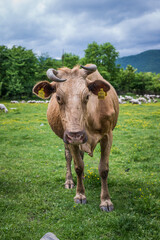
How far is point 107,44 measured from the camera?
190ft

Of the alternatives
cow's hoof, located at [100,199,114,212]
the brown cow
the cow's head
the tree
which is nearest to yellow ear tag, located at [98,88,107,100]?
the brown cow

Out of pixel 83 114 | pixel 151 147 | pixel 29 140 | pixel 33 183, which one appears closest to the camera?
pixel 83 114

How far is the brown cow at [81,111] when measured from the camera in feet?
11.8

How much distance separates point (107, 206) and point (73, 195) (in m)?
1.08

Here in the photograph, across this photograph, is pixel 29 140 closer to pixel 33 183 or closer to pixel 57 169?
pixel 57 169

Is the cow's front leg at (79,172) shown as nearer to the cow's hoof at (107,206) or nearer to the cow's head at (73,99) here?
the cow's hoof at (107,206)

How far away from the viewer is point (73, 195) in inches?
212

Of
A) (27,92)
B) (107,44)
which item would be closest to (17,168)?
(27,92)

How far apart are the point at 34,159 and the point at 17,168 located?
106 cm

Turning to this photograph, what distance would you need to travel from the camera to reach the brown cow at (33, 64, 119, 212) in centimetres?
359

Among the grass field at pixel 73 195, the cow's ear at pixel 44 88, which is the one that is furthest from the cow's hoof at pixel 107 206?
the cow's ear at pixel 44 88

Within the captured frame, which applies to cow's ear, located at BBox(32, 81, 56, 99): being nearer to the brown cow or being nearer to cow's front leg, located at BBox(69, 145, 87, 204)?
the brown cow

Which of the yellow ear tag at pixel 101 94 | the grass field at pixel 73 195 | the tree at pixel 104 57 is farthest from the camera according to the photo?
the tree at pixel 104 57

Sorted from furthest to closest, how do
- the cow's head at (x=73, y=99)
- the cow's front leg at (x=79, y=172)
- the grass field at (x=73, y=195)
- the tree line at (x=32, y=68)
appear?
the tree line at (x=32, y=68) < the cow's front leg at (x=79, y=172) < the grass field at (x=73, y=195) < the cow's head at (x=73, y=99)
